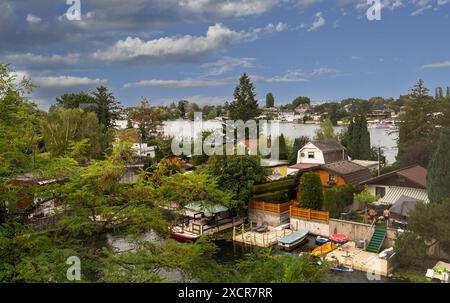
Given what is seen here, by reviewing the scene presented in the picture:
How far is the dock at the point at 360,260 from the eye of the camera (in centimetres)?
1457

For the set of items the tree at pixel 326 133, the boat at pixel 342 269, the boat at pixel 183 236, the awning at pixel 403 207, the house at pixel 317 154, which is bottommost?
the boat at pixel 342 269

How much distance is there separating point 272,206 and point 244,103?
77.7ft

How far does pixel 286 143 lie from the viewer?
41156 millimetres

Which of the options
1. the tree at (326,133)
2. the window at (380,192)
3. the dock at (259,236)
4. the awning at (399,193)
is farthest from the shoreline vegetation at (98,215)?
the tree at (326,133)

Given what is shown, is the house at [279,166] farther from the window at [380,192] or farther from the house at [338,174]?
the window at [380,192]

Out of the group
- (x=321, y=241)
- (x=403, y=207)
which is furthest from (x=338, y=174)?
(x=321, y=241)

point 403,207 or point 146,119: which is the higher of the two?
point 146,119

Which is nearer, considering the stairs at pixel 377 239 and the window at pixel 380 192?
the stairs at pixel 377 239

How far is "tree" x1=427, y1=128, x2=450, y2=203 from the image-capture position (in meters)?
16.7

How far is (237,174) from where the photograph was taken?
21000 millimetres

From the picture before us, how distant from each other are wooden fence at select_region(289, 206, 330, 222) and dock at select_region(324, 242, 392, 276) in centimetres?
241

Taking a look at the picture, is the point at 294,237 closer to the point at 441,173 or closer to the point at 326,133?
the point at 441,173

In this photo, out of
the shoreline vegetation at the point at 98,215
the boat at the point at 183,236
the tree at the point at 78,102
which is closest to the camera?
the shoreline vegetation at the point at 98,215

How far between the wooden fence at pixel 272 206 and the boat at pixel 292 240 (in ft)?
7.91
